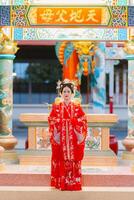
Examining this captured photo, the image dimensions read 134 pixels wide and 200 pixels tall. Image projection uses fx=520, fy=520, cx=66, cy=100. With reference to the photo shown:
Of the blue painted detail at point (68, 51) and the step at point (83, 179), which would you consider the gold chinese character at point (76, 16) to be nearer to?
the blue painted detail at point (68, 51)

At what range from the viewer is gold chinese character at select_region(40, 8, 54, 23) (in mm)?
7477

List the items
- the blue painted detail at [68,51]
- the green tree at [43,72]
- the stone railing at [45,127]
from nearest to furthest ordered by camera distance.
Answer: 1. the stone railing at [45,127]
2. the blue painted detail at [68,51]
3. the green tree at [43,72]

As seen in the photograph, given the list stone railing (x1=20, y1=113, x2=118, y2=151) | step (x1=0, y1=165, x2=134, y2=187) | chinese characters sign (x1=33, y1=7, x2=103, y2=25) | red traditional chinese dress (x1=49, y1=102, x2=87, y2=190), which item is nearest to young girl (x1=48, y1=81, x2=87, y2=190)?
red traditional chinese dress (x1=49, y1=102, x2=87, y2=190)

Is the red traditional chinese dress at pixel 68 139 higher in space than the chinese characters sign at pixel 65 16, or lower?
lower

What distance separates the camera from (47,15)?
748 centimetres

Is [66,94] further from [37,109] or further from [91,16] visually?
[37,109]

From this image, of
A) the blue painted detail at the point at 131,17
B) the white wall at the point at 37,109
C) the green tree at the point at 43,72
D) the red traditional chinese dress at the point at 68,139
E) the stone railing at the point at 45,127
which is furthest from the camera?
the green tree at the point at 43,72

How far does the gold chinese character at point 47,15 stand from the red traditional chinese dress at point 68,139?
8.61ft

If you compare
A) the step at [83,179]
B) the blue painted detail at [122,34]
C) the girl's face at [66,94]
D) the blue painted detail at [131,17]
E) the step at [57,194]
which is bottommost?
the step at [57,194]

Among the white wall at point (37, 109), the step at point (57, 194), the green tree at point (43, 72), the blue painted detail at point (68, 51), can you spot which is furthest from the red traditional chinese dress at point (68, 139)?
the green tree at point (43, 72)

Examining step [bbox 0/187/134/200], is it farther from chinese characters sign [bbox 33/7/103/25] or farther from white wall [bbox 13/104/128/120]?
white wall [bbox 13/104/128/120]

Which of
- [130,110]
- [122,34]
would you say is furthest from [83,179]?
[122,34]

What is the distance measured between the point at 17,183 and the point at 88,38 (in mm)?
2742

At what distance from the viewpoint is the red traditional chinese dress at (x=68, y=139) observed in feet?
16.6
